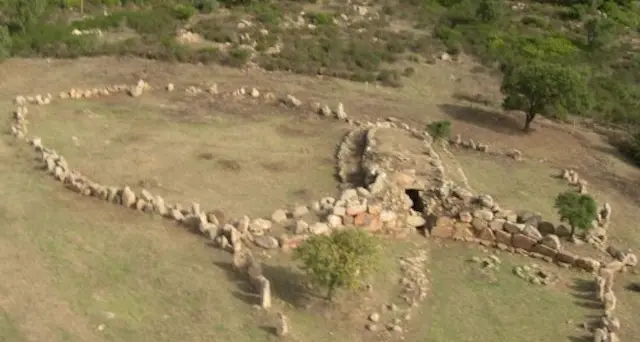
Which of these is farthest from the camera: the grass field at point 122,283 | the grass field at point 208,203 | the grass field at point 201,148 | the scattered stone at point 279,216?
the grass field at point 201,148

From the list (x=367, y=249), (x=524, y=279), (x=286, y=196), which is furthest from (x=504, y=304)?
(x=286, y=196)

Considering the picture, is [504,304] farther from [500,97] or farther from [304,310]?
[500,97]

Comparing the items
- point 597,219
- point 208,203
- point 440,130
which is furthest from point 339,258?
point 440,130

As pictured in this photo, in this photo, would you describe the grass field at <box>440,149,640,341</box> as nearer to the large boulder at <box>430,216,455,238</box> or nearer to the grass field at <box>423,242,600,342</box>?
the grass field at <box>423,242,600,342</box>

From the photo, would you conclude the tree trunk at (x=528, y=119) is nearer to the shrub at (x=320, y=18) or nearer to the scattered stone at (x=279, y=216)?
the scattered stone at (x=279, y=216)

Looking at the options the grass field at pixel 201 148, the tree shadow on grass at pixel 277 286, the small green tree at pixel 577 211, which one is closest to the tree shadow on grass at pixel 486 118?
the grass field at pixel 201 148

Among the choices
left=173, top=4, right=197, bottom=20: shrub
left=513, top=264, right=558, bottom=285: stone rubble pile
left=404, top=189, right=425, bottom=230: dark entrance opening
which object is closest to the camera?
left=513, top=264, right=558, bottom=285: stone rubble pile

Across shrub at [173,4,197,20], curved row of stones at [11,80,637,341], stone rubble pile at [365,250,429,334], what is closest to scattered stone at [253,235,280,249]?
curved row of stones at [11,80,637,341]
